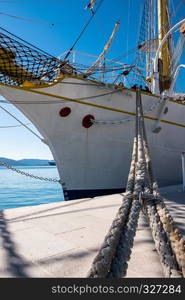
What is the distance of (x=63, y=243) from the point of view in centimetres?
207

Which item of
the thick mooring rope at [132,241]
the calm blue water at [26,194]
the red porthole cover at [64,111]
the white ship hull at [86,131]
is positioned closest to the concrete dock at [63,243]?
the thick mooring rope at [132,241]

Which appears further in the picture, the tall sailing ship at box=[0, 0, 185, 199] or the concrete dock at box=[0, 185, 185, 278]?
the tall sailing ship at box=[0, 0, 185, 199]

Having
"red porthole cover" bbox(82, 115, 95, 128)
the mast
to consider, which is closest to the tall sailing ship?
"red porthole cover" bbox(82, 115, 95, 128)

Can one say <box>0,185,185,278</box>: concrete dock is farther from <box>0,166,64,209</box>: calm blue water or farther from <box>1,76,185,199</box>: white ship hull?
<box>0,166,64,209</box>: calm blue water

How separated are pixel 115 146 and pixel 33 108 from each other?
266 centimetres

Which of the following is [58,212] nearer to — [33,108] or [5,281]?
[5,281]

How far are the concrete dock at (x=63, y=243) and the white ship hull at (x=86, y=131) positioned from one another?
277cm

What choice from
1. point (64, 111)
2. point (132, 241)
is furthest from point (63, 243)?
point (64, 111)

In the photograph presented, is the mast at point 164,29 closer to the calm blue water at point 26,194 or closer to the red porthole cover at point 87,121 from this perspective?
the red porthole cover at point 87,121

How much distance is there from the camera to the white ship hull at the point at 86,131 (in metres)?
5.72

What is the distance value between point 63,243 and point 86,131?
4403 millimetres

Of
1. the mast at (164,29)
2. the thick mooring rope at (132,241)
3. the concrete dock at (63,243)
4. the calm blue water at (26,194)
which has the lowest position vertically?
the calm blue water at (26,194)

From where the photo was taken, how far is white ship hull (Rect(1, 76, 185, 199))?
5719mm

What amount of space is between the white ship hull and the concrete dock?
109 inches
